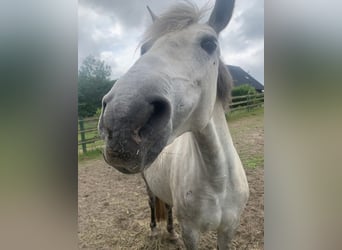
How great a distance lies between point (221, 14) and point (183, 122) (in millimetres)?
437

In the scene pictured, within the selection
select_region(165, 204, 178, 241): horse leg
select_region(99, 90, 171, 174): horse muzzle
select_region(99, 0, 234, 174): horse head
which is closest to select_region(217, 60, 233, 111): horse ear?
select_region(99, 0, 234, 174): horse head

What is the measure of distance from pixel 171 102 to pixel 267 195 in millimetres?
434

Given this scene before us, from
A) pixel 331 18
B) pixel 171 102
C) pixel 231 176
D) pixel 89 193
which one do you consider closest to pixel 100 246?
pixel 89 193

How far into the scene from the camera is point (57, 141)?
0.78m

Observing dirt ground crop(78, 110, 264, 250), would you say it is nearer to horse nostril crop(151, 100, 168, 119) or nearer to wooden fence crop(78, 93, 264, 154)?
wooden fence crop(78, 93, 264, 154)

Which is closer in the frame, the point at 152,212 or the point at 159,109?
the point at 159,109

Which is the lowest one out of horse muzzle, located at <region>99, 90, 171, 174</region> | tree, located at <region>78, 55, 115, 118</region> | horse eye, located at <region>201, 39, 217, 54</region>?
horse muzzle, located at <region>99, 90, 171, 174</region>

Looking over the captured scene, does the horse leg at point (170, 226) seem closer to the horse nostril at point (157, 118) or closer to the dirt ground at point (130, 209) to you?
the dirt ground at point (130, 209)

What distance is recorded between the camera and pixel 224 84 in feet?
3.42

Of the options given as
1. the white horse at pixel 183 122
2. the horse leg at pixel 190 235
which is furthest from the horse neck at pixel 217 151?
the horse leg at pixel 190 235

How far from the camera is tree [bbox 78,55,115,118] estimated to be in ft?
3.17

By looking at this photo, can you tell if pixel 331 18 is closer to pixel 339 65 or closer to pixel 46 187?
pixel 339 65

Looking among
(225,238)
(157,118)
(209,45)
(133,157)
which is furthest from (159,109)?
(225,238)

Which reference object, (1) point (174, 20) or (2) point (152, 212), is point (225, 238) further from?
(1) point (174, 20)
